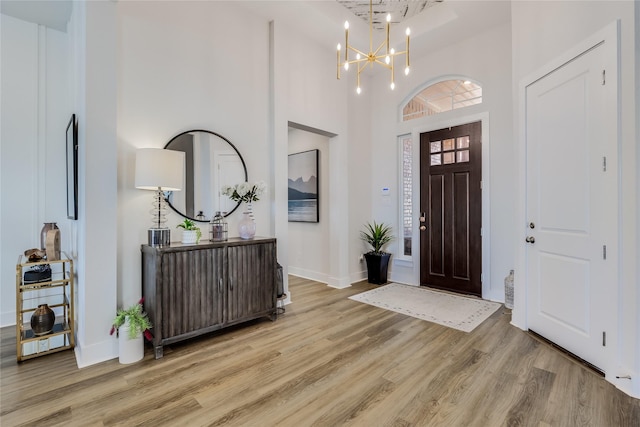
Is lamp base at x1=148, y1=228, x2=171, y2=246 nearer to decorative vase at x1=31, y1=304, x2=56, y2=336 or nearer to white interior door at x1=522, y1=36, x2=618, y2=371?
decorative vase at x1=31, y1=304, x2=56, y2=336

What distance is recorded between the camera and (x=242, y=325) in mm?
3107

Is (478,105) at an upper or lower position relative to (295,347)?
upper

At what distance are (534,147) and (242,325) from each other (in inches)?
133

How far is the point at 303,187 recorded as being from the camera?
535cm

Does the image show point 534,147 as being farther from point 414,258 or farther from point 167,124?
point 167,124

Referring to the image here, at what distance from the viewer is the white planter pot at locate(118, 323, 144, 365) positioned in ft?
7.65

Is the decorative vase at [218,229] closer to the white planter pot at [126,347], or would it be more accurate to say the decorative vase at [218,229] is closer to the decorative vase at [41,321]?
the white planter pot at [126,347]

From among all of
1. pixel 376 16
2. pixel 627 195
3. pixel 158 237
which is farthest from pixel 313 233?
pixel 627 195

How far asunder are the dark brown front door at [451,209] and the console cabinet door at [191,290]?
3162mm

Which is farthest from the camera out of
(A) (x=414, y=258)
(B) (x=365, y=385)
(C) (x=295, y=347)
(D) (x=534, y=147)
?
(A) (x=414, y=258)

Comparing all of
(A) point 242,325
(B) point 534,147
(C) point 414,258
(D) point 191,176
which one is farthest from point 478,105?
(A) point 242,325

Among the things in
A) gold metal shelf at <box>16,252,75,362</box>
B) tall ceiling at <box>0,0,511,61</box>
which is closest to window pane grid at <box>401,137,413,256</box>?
tall ceiling at <box>0,0,511,61</box>

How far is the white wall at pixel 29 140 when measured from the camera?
10.3 feet

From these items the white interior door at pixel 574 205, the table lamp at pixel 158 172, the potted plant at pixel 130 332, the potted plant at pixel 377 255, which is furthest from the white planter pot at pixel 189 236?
the white interior door at pixel 574 205
